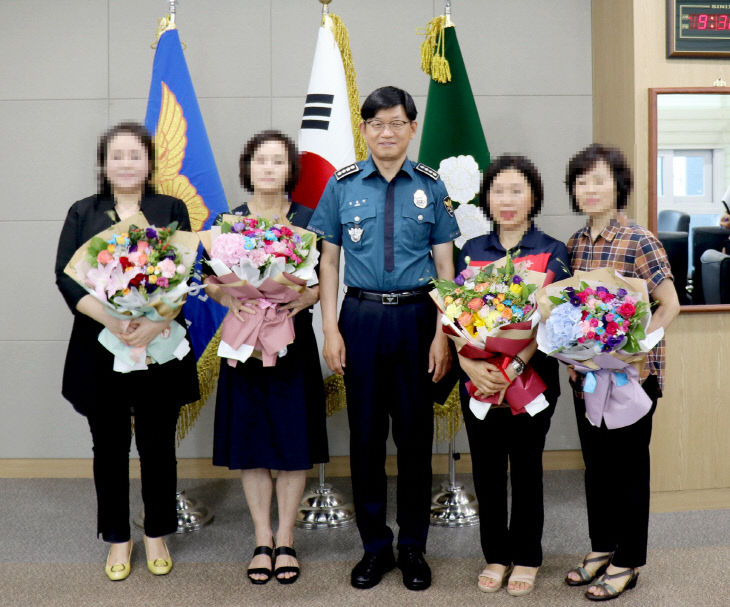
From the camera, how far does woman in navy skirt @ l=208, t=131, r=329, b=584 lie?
2.27m

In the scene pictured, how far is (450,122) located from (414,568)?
1.79 m

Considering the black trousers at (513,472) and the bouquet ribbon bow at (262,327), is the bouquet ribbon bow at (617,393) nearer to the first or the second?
the black trousers at (513,472)

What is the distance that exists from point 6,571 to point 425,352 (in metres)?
1.68

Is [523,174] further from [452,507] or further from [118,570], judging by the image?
[118,570]

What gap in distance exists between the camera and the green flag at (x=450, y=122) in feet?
9.21

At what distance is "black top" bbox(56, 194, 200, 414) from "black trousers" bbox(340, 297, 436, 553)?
626 millimetres

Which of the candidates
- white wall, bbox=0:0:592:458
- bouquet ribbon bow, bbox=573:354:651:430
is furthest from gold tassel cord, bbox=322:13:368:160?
bouquet ribbon bow, bbox=573:354:651:430

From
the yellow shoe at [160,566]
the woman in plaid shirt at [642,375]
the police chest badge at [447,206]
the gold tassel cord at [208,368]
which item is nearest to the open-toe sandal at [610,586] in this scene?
the woman in plaid shirt at [642,375]

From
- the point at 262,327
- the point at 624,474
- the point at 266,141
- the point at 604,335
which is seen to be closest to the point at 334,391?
the point at 262,327

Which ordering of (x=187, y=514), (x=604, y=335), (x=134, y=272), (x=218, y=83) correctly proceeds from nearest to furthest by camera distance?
(x=604, y=335) < (x=134, y=272) < (x=187, y=514) < (x=218, y=83)

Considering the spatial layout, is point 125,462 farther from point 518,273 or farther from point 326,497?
point 518,273

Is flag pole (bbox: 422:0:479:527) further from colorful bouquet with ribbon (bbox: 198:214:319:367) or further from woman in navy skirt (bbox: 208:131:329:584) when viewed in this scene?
colorful bouquet with ribbon (bbox: 198:214:319:367)

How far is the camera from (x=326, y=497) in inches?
116

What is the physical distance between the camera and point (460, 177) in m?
2.79
